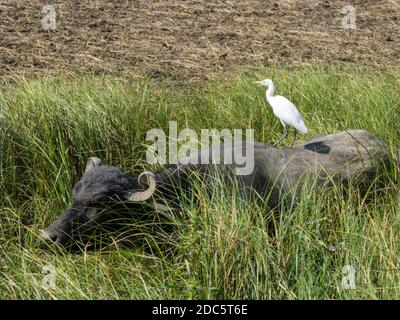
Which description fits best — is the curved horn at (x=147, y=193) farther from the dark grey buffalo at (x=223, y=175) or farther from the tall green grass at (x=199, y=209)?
the tall green grass at (x=199, y=209)

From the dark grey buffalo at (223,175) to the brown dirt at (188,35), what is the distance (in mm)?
3814

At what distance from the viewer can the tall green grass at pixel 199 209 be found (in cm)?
543

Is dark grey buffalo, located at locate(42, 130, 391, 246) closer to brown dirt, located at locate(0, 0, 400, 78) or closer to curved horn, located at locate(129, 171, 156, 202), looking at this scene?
curved horn, located at locate(129, 171, 156, 202)

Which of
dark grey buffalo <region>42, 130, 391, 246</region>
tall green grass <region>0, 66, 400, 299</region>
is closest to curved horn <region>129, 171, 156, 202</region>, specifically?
dark grey buffalo <region>42, 130, 391, 246</region>

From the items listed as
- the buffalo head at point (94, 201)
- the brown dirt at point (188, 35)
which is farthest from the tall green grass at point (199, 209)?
the brown dirt at point (188, 35)

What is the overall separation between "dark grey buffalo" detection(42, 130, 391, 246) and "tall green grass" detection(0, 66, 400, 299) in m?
0.19

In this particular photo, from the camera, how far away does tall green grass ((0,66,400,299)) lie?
17.8ft

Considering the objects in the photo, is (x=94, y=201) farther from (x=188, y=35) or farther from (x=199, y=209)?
(x=188, y=35)

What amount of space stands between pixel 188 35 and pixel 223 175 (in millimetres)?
6787

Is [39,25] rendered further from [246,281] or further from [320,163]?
[246,281]
